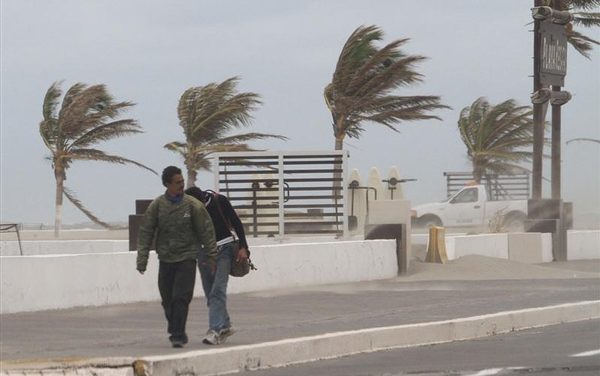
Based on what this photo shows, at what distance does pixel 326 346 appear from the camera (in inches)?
570

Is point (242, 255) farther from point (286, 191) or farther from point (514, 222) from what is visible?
point (514, 222)

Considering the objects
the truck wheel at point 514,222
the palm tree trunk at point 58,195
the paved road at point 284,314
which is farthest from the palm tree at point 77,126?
the paved road at point 284,314

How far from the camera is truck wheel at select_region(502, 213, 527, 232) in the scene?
43.2 metres

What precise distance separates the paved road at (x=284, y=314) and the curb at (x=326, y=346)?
20.9 inches

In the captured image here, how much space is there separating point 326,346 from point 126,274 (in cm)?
676

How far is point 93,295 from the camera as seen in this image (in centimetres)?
1988

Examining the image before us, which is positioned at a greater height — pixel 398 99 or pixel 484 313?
pixel 398 99

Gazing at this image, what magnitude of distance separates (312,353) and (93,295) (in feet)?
20.7

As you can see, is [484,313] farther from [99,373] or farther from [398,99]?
[398,99]

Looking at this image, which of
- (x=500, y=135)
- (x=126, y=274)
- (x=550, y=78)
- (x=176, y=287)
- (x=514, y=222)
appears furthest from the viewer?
(x=500, y=135)

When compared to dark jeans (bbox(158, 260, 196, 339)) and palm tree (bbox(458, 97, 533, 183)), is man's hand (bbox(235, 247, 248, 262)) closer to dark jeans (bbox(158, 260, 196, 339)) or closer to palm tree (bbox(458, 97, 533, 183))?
dark jeans (bbox(158, 260, 196, 339))

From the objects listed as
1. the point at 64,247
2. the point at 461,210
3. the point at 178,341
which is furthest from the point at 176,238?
A: the point at 461,210

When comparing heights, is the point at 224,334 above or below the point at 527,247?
below

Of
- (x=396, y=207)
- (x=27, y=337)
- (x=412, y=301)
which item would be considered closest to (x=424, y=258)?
(x=396, y=207)
